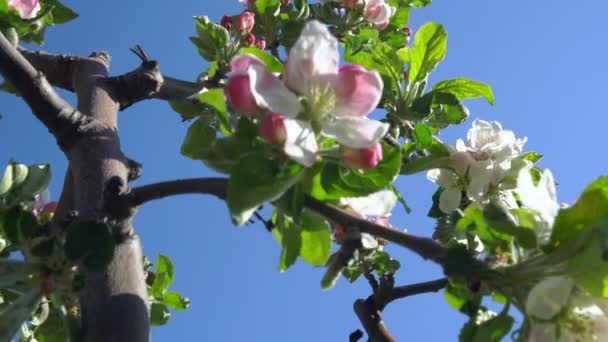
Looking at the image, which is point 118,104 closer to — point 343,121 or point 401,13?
point 343,121

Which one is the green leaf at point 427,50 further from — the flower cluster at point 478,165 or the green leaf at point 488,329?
the green leaf at point 488,329

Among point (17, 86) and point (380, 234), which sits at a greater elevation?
point (17, 86)

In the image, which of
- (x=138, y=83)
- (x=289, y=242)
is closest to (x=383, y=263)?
(x=138, y=83)

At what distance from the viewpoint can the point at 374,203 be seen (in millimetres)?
1442

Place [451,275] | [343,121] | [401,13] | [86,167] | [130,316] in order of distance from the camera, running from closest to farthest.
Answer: [451,275] < [343,121] < [130,316] < [86,167] < [401,13]

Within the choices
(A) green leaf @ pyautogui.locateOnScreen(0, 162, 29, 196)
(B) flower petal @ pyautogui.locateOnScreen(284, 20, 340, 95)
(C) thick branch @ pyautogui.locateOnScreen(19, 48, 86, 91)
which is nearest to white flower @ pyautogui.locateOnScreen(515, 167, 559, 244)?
(B) flower petal @ pyautogui.locateOnScreen(284, 20, 340, 95)

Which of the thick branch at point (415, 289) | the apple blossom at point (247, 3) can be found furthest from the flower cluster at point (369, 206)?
the apple blossom at point (247, 3)

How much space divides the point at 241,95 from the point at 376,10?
1.60 m

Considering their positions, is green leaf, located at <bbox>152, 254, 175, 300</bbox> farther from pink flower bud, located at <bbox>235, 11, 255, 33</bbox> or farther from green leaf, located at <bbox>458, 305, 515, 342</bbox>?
green leaf, located at <bbox>458, 305, 515, 342</bbox>

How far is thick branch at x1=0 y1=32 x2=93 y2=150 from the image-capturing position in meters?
1.72

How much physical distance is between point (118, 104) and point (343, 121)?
0.92 meters

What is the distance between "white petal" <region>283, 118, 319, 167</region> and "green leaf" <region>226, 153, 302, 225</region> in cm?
5

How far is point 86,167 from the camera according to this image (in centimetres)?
174

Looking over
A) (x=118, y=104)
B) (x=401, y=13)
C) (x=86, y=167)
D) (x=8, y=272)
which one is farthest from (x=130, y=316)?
(x=401, y=13)
